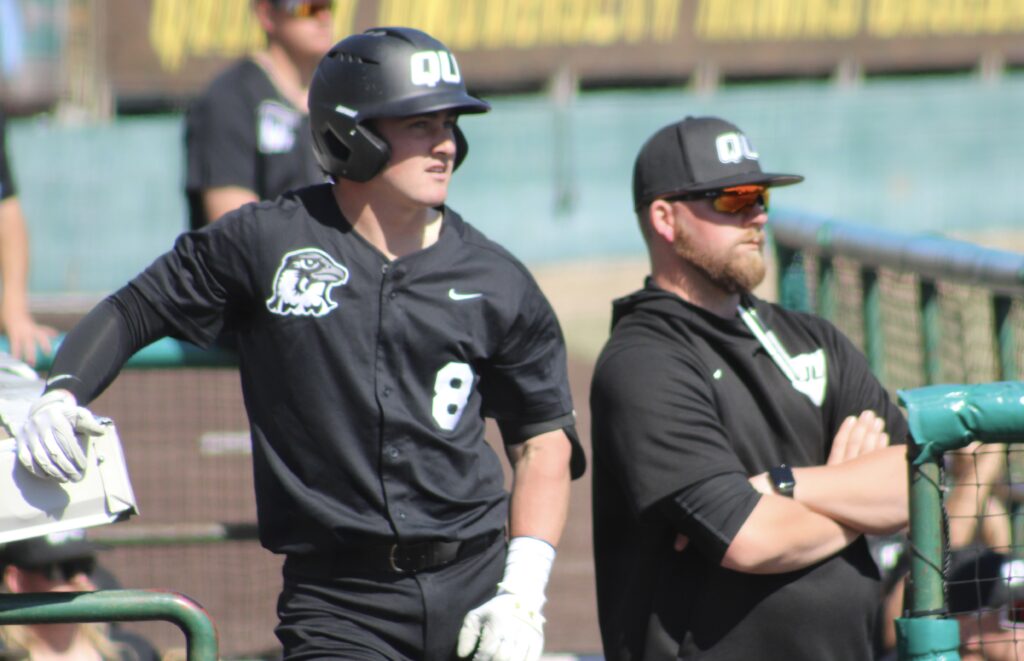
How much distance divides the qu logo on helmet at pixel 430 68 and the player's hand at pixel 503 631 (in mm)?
1195

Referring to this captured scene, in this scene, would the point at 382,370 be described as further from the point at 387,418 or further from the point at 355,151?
the point at 355,151

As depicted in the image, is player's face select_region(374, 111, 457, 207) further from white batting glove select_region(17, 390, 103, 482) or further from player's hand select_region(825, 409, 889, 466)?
player's hand select_region(825, 409, 889, 466)

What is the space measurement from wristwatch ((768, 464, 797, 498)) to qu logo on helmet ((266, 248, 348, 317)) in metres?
1.15

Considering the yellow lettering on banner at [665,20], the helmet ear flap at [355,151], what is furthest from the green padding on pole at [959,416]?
the yellow lettering on banner at [665,20]

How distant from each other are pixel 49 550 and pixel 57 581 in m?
0.11

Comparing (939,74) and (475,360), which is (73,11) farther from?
(475,360)

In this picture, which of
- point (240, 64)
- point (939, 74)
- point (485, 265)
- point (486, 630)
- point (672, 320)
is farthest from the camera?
point (939, 74)

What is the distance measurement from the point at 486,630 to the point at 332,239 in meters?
0.96

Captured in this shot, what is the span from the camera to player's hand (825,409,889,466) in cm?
373

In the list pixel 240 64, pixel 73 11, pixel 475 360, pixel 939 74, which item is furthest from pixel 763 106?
pixel 475 360

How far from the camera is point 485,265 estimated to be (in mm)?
3473

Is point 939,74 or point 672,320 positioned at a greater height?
point 672,320

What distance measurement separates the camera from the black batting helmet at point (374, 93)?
341 cm

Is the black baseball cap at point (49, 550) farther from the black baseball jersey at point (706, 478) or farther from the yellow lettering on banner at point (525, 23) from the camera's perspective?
the yellow lettering on banner at point (525, 23)
